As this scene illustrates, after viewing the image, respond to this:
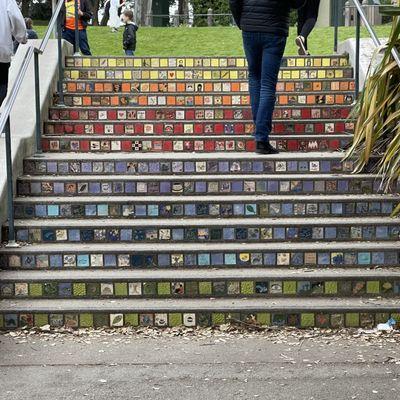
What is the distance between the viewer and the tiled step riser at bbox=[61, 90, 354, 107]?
809cm

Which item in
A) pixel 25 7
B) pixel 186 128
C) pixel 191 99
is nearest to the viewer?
pixel 186 128

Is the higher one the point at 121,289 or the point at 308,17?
the point at 308,17

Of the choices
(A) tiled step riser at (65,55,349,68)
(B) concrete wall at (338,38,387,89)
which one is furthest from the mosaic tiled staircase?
(A) tiled step riser at (65,55,349,68)

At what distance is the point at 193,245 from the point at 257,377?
5.25 ft

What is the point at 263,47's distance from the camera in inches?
277

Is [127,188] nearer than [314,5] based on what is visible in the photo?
Yes

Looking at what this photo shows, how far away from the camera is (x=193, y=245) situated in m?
5.84

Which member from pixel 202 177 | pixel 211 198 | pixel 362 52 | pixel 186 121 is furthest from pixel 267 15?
pixel 362 52

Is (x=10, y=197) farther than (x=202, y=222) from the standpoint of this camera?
No

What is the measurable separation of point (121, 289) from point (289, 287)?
108 centimetres

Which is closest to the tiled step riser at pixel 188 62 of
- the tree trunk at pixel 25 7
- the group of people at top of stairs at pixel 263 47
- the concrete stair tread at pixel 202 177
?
the group of people at top of stairs at pixel 263 47

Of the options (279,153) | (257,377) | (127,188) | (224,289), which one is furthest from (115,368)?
(279,153)

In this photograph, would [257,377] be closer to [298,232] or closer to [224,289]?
[224,289]

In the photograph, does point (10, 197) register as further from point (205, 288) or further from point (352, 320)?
point (352, 320)
